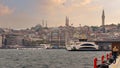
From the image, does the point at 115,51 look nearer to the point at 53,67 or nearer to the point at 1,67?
the point at 53,67

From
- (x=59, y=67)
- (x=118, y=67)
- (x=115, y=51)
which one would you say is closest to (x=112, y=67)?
(x=118, y=67)

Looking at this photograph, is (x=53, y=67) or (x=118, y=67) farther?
(x=53, y=67)

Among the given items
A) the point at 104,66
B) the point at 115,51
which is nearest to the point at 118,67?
the point at 104,66

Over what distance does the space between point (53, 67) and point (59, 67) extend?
781 mm

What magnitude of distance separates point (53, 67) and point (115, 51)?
1559 centimetres

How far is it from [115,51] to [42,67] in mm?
16378

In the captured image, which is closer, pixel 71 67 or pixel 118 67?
pixel 118 67

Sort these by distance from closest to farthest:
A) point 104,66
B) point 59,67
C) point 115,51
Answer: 1. point 104,66
2. point 115,51
3. point 59,67

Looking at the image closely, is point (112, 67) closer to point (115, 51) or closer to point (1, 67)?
point (115, 51)

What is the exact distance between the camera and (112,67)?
103ft

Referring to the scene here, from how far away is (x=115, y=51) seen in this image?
41.9 meters

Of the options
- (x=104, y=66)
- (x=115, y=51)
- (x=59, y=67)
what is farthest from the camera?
(x=59, y=67)

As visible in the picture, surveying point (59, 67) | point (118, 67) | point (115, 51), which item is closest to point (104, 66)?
point (118, 67)

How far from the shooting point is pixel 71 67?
56.5 metres
